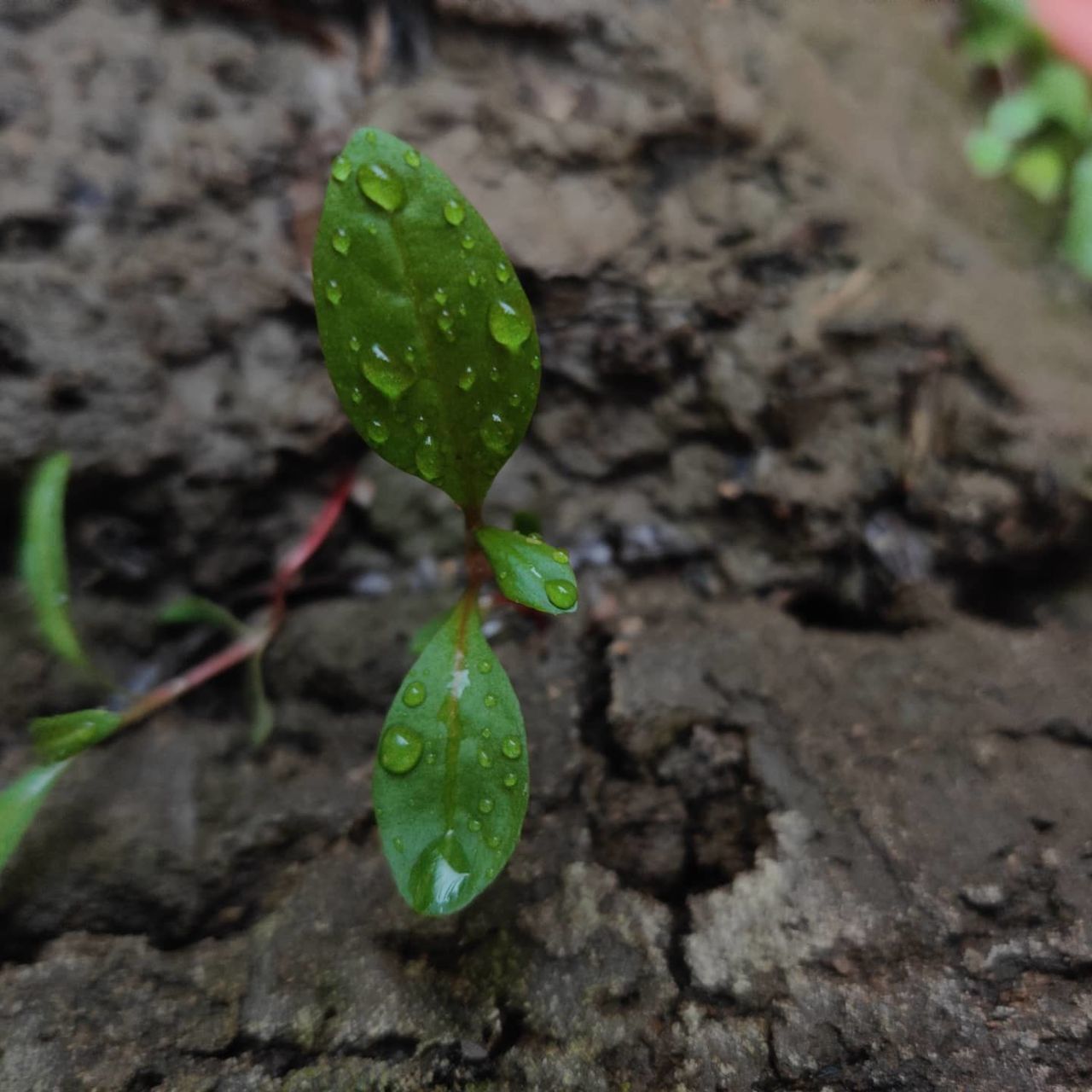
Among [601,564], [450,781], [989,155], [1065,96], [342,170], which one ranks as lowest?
[601,564]

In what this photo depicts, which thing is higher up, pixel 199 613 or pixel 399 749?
pixel 399 749

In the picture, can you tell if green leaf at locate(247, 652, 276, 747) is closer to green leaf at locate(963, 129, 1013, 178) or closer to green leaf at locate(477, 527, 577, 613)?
green leaf at locate(477, 527, 577, 613)

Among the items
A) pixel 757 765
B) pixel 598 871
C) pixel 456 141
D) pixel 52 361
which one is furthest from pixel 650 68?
pixel 598 871

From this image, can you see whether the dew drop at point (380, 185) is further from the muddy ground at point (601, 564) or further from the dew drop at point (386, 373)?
the muddy ground at point (601, 564)

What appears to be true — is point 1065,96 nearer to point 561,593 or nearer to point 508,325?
point 508,325

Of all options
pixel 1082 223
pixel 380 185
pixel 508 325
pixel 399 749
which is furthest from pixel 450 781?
pixel 1082 223
